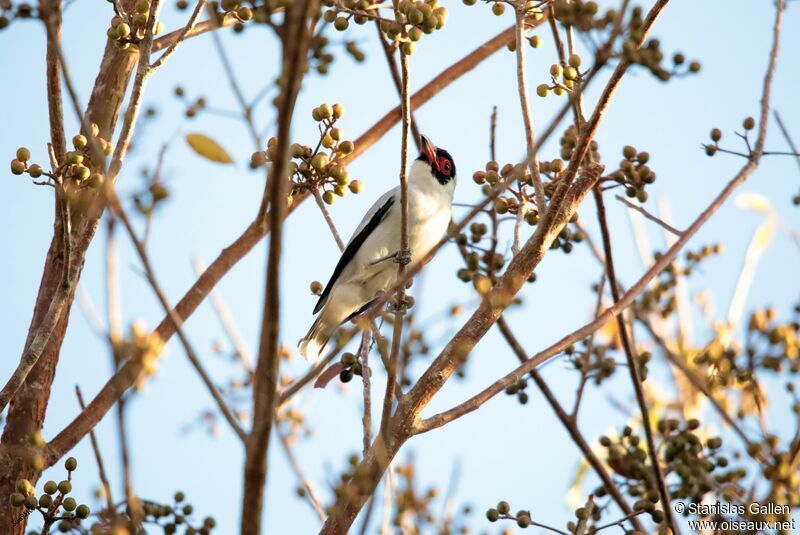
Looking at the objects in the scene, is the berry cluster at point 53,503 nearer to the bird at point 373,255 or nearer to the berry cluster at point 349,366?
the berry cluster at point 349,366

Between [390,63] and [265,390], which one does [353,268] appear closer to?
[390,63]

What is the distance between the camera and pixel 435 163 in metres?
6.37

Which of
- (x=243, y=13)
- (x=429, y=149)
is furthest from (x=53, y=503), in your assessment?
(x=429, y=149)

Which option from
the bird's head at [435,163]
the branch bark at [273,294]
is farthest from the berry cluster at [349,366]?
→ the bird's head at [435,163]

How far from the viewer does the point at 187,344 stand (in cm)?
187

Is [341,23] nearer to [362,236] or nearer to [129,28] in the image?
[129,28]

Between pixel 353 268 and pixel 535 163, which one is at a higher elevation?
pixel 353 268

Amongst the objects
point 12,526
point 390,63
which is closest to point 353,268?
point 390,63

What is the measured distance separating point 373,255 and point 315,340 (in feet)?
2.09

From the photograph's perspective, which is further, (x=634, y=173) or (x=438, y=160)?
(x=438, y=160)

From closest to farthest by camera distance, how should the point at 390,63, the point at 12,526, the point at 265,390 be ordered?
the point at 265,390 < the point at 12,526 < the point at 390,63

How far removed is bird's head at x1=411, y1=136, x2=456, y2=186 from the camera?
20.8ft

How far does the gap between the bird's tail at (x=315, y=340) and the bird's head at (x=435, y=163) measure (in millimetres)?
1363

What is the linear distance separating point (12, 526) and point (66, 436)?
0.45 meters
